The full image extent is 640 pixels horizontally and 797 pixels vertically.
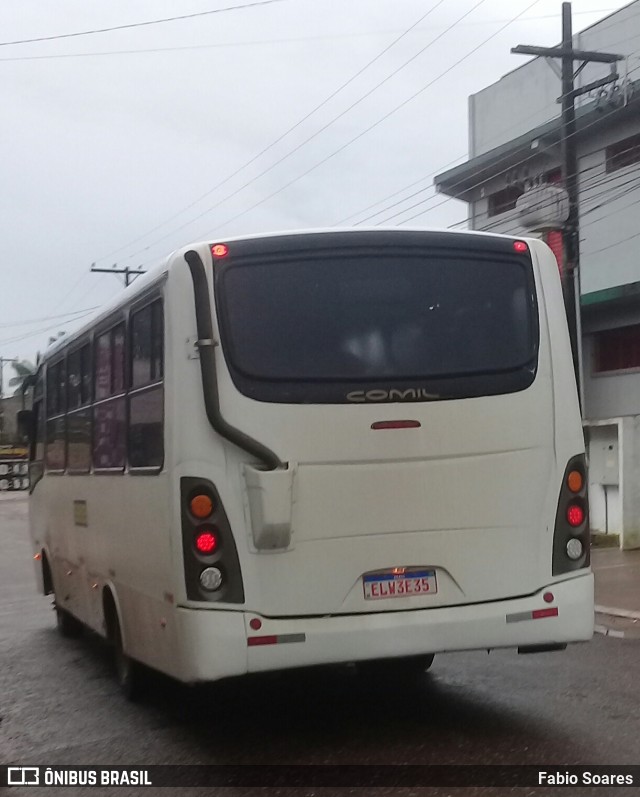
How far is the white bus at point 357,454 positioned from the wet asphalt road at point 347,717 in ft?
1.83

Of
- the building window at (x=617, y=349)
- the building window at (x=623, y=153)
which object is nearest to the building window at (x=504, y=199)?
the building window at (x=623, y=153)

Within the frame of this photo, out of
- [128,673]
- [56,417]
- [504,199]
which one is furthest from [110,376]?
[504,199]

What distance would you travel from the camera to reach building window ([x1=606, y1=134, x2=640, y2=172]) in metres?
A: 25.8

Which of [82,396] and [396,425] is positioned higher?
[82,396]

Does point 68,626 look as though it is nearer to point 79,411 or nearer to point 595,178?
point 79,411

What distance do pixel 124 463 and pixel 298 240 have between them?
2.05 meters

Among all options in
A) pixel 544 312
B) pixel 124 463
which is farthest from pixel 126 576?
pixel 544 312

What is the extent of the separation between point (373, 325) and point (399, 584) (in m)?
1.49

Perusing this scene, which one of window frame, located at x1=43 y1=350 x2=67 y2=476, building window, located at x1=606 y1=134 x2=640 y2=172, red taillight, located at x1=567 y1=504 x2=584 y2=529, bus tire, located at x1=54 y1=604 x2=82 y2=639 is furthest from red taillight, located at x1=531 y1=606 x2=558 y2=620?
building window, located at x1=606 y1=134 x2=640 y2=172

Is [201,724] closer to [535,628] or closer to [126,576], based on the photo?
[126,576]

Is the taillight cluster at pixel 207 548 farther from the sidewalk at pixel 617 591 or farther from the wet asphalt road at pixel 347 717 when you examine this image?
the sidewalk at pixel 617 591

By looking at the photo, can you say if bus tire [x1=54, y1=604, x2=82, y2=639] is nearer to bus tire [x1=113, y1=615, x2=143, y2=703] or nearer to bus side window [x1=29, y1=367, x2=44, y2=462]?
bus side window [x1=29, y1=367, x2=44, y2=462]

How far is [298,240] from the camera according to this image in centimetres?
675

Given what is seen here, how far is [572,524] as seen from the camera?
6.86 m
